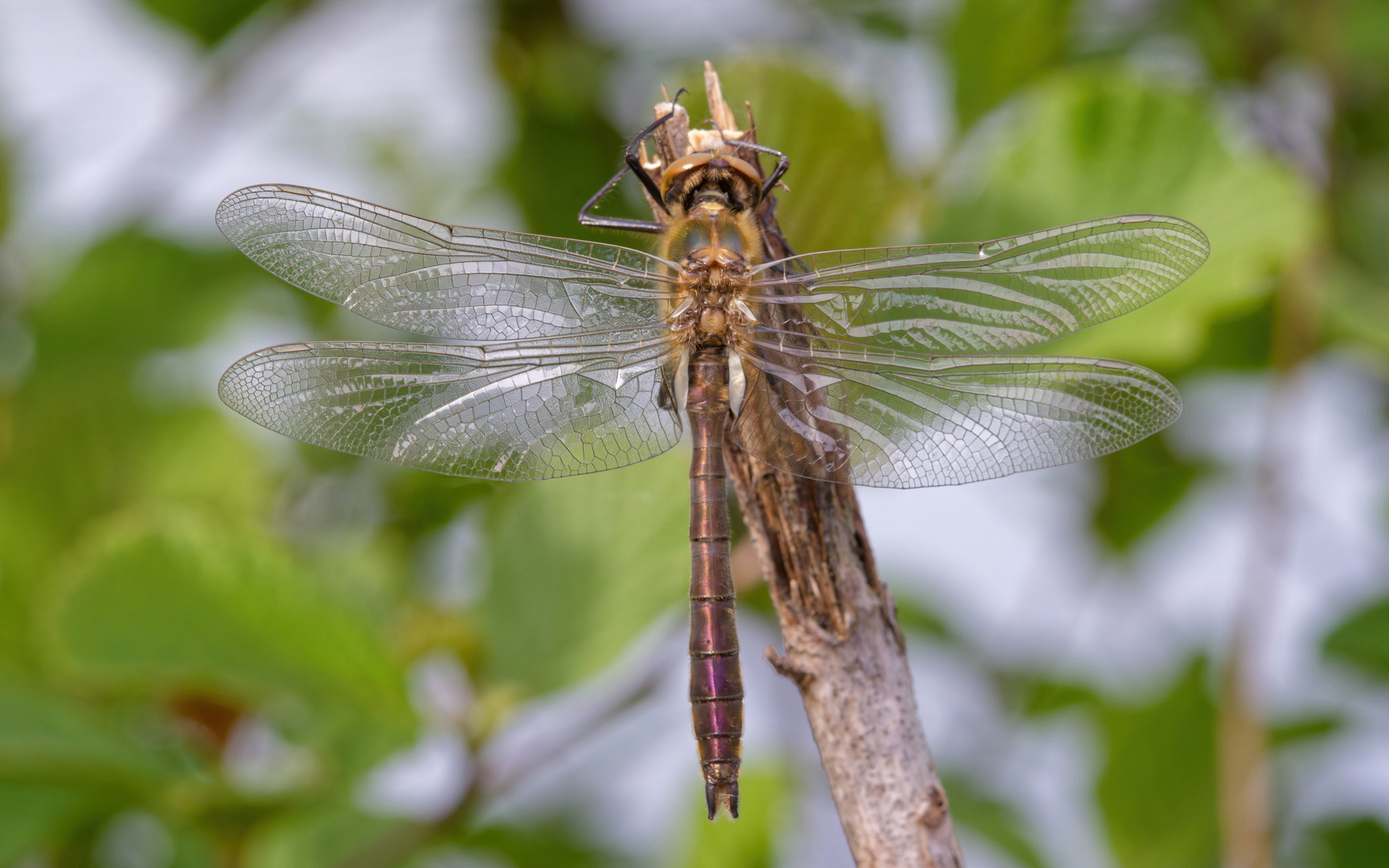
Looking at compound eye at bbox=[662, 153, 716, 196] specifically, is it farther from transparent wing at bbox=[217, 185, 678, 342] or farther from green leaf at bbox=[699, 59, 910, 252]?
transparent wing at bbox=[217, 185, 678, 342]

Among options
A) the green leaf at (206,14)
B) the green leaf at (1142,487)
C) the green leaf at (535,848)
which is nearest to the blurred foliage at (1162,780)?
the green leaf at (1142,487)

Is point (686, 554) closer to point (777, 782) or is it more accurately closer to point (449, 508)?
point (777, 782)

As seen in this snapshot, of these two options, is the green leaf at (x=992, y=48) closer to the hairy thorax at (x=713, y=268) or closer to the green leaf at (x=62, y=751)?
Answer: the hairy thorax at (x=713, y=268)

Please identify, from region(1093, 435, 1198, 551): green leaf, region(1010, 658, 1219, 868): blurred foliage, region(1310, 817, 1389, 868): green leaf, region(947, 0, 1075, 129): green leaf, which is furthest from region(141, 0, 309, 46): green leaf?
region(1310, 817, 1389, 868): green leaf

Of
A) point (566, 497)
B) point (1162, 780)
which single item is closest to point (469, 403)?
point (566, 497)

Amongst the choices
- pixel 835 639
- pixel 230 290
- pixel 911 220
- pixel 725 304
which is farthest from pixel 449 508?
pixel 835 639

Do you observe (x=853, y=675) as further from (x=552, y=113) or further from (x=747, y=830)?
(x=552, y=113)
